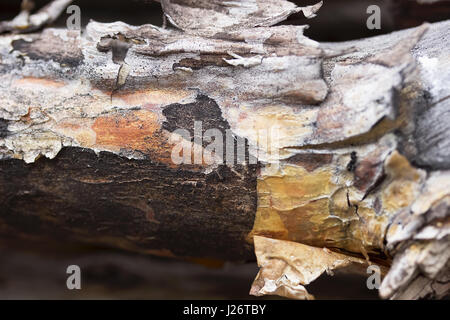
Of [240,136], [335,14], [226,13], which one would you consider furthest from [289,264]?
[335,14]

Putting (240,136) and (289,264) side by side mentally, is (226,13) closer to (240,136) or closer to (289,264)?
(240,136)

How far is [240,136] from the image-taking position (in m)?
0.75

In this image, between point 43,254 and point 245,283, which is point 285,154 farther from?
point 43,254

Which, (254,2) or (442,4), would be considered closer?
(254,2)

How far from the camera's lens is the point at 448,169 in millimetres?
678

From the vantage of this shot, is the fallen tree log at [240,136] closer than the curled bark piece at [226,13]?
Yes

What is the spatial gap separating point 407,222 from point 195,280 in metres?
0.59

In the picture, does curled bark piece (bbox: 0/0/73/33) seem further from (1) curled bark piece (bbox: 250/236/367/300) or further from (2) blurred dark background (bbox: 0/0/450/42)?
(1) curled bark piece (bbox: 250/236/367/300)

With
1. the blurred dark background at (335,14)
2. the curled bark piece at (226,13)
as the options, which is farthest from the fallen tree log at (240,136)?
the blurred dark background at (335,14)

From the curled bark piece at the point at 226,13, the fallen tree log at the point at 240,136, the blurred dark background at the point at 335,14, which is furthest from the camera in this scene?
the blurred dark background at the point at 335,14

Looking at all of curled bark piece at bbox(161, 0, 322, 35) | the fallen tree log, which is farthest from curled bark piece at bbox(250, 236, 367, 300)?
curled bark piece at bbox(161, 0, 322, 35)

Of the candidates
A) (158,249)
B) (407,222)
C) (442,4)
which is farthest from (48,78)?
(442,4)

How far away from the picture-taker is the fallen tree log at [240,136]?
27.4 inches

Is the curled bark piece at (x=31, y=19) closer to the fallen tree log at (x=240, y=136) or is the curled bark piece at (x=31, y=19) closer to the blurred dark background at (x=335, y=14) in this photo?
the fallen tree log at (x=240, y=136)
